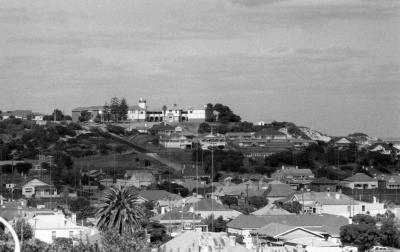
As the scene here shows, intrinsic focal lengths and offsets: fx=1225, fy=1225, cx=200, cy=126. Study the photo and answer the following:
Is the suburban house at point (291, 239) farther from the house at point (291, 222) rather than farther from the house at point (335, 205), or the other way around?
the house at point (335, 205)

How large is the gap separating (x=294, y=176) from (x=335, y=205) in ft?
148

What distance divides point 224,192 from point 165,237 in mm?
49377

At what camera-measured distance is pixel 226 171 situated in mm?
149500

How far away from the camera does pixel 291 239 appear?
6831 centimetres

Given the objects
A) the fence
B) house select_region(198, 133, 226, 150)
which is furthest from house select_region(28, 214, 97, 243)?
house select_region(198, 133, 226, 150)

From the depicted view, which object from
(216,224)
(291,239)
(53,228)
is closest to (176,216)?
(216,224)

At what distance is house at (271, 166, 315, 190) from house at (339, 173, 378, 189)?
4.47 meters

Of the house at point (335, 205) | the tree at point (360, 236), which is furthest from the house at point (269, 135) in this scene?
the tree at point (360, 236)

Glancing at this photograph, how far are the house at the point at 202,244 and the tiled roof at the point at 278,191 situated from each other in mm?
58194

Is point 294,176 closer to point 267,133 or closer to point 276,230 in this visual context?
point 267,133

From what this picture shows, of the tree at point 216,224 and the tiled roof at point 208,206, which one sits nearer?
the tree at point 216,224

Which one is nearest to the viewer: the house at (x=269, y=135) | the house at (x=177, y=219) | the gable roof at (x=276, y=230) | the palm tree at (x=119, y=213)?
the palm tree at (x=119, y=213)

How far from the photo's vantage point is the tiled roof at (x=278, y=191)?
115 metres

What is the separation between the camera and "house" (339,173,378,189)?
133125 mm
